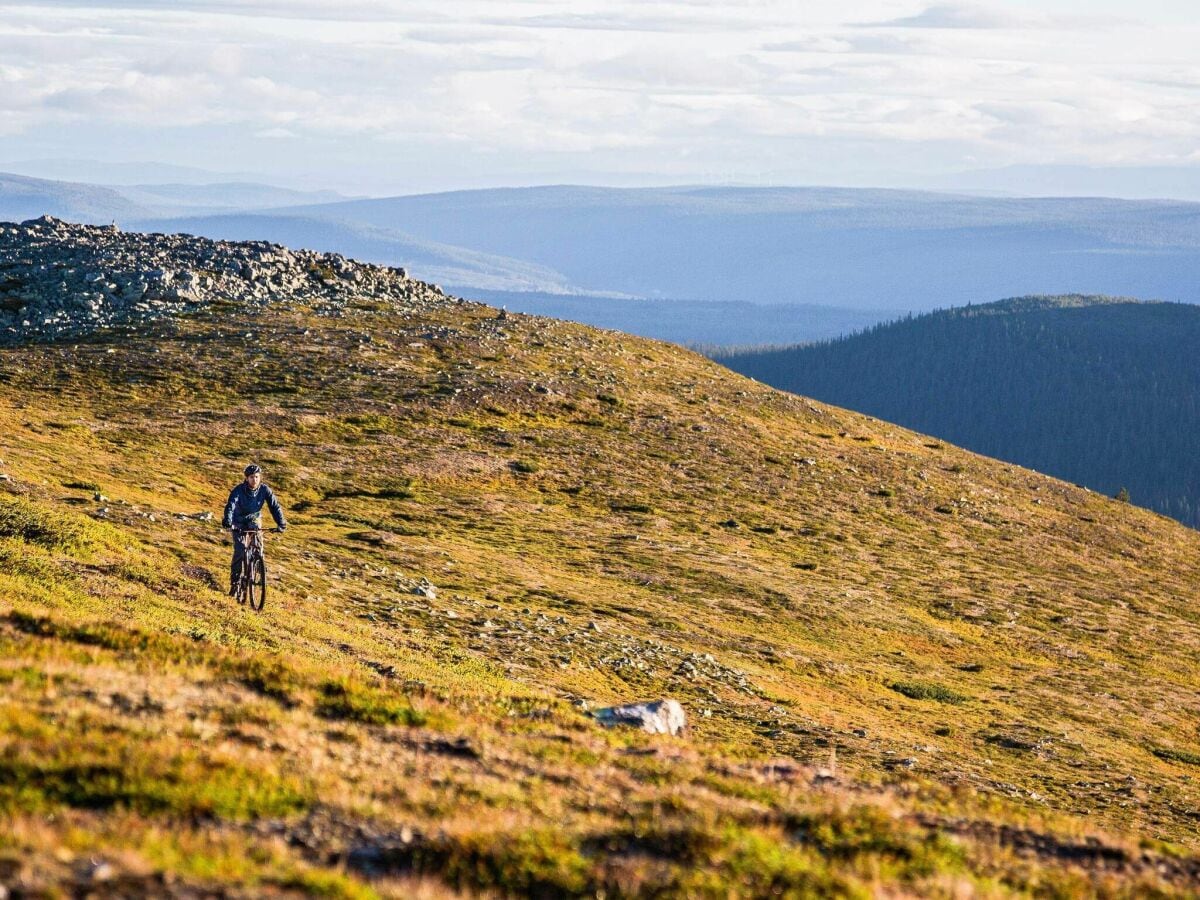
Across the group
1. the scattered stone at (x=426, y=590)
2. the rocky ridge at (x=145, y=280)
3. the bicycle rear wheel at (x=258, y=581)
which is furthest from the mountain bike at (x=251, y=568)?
the rocky ridge at (x=145, y=280)

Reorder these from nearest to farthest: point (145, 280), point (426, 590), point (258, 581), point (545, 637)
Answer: point (258, 581) < point (545, 637) < point (426, 590) < point (145, 280)

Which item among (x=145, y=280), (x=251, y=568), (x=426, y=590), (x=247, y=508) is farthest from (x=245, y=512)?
(x=145, y=280)

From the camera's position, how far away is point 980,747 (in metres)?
30.9

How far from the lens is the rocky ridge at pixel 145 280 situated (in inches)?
3007

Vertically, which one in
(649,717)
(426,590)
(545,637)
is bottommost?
(545,637)

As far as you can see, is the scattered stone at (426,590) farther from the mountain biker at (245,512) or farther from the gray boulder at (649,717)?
the gray boulder at (649,717)

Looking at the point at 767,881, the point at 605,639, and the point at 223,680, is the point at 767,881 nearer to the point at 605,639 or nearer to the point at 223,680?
the point at 223,680

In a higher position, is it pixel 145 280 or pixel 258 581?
pixel 145 280

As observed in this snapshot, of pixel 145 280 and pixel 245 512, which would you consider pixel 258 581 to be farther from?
pixel 145 280

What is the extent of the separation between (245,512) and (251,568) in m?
1.27

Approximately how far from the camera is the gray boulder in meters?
19.5

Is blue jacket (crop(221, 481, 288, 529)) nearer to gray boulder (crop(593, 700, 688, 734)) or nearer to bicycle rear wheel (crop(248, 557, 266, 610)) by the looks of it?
bicycle rear wheel (crop(248, 557, 266, 610))

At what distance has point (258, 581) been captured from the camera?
26500 mm

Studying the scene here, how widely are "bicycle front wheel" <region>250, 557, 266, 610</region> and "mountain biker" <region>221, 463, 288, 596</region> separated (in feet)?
1.12
